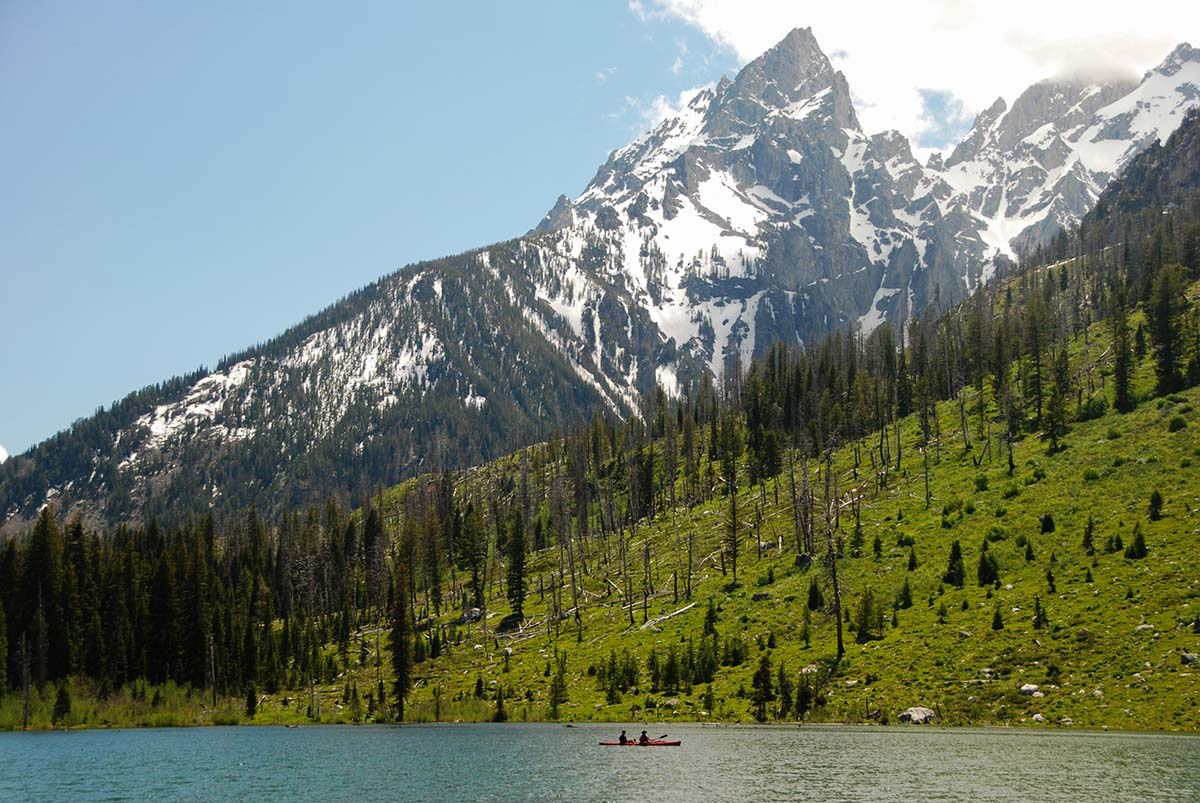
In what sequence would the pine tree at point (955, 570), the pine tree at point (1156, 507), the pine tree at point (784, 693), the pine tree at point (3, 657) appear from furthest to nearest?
the pine tree at point (3, 657) < the pine tree at point (955, 570) < the pine tree at point (1156, 507) < the pine tree at point (784, 693)

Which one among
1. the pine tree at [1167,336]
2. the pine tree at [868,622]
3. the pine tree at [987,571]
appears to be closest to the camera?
the pine tree at [868,622]

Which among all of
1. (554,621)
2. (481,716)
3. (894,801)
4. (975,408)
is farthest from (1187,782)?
(975,408)

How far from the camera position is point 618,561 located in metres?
156

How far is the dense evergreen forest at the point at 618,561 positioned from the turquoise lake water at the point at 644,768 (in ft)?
52.5

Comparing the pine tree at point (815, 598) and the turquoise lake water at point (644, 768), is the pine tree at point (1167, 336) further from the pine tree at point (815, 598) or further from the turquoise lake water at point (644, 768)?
the turquoise lake water at point (644, 768)

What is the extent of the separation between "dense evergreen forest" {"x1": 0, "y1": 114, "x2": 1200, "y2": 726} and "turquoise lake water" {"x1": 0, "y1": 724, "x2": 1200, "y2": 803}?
16.0 m

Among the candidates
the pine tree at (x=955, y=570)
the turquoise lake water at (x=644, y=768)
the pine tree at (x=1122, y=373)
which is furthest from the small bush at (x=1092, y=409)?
the turquoise lake water at (x=644, y=768)

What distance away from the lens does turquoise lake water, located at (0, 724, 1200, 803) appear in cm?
5303

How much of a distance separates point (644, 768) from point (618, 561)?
9157 centimetres

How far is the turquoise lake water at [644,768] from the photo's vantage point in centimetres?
5303

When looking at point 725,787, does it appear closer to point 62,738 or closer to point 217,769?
point 217,769

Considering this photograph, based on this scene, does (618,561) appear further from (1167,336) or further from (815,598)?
(1167,336)

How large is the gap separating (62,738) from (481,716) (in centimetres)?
4175

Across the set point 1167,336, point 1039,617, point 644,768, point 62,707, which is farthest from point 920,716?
point 62,707
